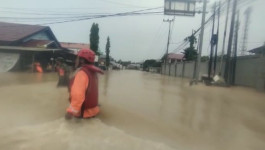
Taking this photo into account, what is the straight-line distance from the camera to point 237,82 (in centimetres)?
2003

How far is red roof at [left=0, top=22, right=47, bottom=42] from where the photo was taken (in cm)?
2858

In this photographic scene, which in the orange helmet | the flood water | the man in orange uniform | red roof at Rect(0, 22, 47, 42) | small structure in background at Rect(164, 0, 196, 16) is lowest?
the flood water

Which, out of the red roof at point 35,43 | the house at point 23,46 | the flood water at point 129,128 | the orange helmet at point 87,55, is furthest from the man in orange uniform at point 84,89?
the red roof at point 35,43

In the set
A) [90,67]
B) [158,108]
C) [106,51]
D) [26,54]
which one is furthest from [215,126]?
[106,51]

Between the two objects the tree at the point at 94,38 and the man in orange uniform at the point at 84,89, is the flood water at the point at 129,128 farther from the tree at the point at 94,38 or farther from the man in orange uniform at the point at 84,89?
the tree at the point at 94,38

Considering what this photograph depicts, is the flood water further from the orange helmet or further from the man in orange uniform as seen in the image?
the orange helmet

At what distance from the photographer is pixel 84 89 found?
220 inches

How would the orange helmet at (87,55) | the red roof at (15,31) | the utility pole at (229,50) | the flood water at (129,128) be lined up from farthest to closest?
the red roof at (15,31)
the utility pole at (229,50)
the orange helmet at (87,55)
the flood water at (129,128)

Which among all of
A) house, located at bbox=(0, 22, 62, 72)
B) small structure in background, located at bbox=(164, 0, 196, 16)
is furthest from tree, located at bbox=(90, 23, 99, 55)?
small structure in background, located at bbox=(164, 0, 196, 16)

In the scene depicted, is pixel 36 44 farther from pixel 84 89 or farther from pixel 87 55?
pixel 84 89

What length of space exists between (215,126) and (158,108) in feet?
7.40

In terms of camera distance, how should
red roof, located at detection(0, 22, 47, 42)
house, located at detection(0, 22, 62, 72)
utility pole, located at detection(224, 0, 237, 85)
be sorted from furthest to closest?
red roof, located at detection(0, 22, 47, 42)
house, located at detection(0, 22, 62, 72)
utility pole, located at detection(224, 0, 237, 85)

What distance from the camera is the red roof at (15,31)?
1125 inches

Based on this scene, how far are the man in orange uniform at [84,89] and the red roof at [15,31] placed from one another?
24082 millimetres
